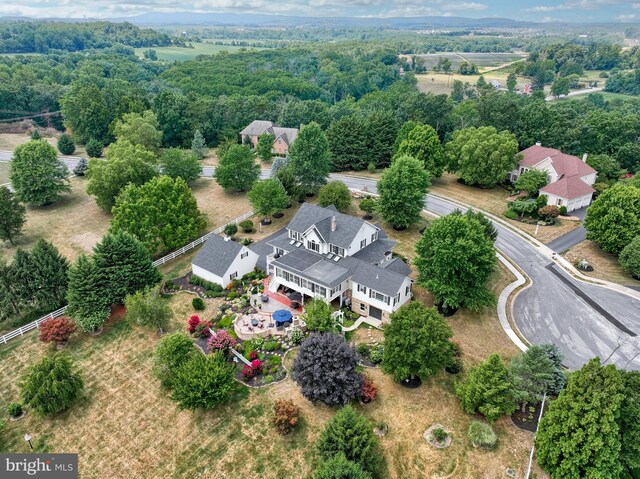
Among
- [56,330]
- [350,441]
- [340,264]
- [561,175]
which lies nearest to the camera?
[350,441]

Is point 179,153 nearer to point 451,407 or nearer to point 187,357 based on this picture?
point 187,357

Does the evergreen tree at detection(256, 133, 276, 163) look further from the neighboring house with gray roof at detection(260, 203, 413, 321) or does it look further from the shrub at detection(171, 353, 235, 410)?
the shrub at detection(171, 353, 235, 410)

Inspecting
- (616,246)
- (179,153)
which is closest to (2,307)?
(179,153)

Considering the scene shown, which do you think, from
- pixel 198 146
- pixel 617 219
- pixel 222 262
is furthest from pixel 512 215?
pixel 198 146

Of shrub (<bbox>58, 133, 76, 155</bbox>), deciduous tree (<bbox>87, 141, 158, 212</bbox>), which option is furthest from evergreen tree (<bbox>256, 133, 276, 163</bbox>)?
shrub (<bbox>58, 133, 76, 155</bbox>)

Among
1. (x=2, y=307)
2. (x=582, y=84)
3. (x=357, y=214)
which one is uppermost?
(x=2, y=307)

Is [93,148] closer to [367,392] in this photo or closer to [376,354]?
[376,354]
